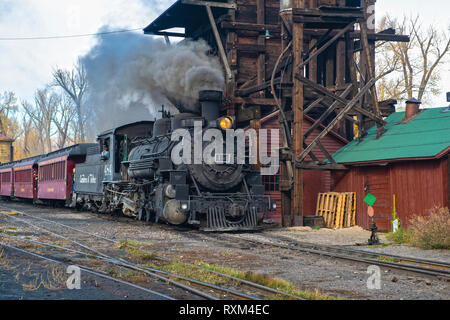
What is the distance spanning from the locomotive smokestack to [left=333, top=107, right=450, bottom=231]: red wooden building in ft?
16.0

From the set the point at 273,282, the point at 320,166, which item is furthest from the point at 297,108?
the point at 273,282

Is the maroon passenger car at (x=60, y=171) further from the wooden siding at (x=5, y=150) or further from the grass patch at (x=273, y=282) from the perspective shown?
the wooden siding at (x=5, y=150)

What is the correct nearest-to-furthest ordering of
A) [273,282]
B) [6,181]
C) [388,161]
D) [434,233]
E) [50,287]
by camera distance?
[50,287] < [273,282] < [434,233] < [388,161] < [6,181]

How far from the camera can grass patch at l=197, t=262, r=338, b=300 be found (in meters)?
6.15

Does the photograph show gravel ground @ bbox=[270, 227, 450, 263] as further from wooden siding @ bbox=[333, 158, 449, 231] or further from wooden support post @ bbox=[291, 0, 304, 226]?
wooden support post @ bbox=[291, 0, 304, 226]

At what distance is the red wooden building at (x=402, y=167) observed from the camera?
13.6 meters

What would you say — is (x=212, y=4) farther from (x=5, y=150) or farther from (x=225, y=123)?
(x=5, y=150)

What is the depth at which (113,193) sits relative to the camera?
18594 mm

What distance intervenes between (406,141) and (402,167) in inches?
46.1

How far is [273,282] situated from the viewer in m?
6.92

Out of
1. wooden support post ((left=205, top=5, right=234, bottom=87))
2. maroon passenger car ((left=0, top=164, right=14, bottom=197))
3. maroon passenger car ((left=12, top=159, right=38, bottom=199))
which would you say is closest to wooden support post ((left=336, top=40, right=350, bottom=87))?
wooden support post ((left=205, top=5, right=234, bottom=87))

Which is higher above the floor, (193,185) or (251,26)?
(251,26)

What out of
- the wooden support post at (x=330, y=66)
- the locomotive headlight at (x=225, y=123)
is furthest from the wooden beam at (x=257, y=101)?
the locomotive headlight at (x=225, y=123)
